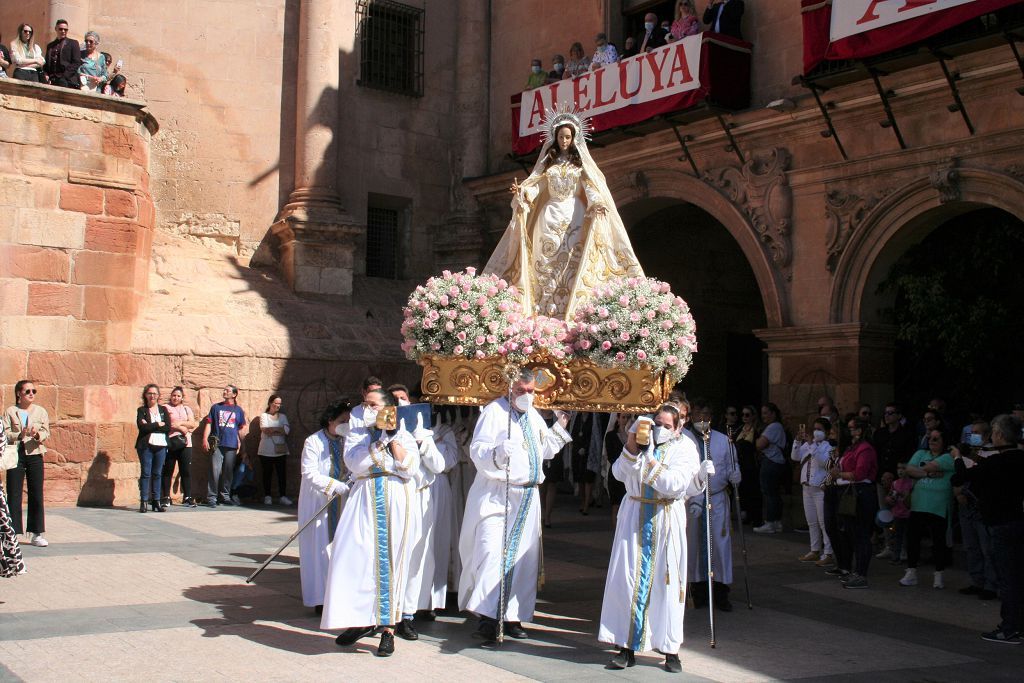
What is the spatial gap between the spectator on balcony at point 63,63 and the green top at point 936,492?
39.4ft

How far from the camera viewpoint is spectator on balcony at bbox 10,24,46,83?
15062 millimetres

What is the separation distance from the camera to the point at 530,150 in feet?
58.3

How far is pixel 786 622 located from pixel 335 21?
14.0 m

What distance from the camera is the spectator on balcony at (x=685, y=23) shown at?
15734 millimetres

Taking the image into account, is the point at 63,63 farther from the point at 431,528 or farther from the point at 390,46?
the point at 431,528

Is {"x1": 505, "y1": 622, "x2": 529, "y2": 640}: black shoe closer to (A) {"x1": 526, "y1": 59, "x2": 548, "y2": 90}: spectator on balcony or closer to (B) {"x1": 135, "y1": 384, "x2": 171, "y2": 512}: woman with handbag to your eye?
(B) {"x1": 135, "y1": 384, "x2": 171, "y2": 512}: woman with handbag

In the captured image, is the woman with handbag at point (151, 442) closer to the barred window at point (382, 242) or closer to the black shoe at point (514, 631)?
the barred window at point (382, 242)

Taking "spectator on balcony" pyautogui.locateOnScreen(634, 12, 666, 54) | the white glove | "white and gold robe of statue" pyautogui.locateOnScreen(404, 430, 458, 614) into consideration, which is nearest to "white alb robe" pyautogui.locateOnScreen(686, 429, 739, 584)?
"white and gold robe of statue" pyautogui.locateOnScreen(404, 430, 458, 614)

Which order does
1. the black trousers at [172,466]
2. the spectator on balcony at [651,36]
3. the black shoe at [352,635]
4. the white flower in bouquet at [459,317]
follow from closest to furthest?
the black shoe at [352,635] < the white flower in bouquet at [459,317] < the black trousers at [172,466] < the spectator on balcony at [651,36]

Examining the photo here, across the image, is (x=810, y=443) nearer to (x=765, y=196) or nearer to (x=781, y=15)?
Result: (x=765, y=196)

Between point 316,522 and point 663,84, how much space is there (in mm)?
9632

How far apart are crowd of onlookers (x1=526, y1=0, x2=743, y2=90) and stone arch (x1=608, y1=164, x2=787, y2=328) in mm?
1823

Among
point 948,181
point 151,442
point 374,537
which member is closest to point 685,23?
point 948,181

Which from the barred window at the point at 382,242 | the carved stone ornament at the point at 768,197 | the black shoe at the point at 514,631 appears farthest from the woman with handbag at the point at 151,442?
the carved stone ornament at the point at 768,197
